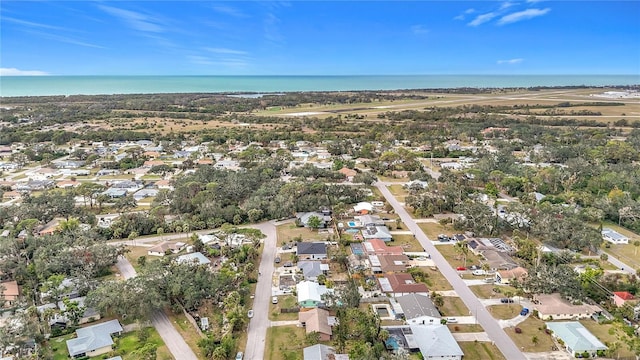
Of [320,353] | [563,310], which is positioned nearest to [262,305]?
[320,353]

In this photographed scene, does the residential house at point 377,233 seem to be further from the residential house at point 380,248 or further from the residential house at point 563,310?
the residential house at point 563,310

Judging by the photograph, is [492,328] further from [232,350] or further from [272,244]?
[272,244]

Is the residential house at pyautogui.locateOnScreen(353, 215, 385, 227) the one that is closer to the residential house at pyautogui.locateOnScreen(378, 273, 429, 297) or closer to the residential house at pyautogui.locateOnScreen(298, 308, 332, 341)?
the residential house at pyautogui.locateOnScreen(378, 273, 429, 297)

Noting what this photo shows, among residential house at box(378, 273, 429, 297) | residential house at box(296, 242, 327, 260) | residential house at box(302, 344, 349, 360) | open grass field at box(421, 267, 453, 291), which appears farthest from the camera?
residential house at box(296, 242, 327, 260)

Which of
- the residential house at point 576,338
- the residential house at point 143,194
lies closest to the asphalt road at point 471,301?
the residential house at point 576,338

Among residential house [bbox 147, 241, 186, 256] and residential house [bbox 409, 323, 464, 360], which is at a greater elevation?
residential house [bbox 147, 241, 186, 256]

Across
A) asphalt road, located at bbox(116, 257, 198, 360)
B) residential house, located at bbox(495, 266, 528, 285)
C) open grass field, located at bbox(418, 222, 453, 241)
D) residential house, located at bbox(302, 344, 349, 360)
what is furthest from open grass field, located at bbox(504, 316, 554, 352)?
asphalt road, located at bbox(116, 257, 198, 360)

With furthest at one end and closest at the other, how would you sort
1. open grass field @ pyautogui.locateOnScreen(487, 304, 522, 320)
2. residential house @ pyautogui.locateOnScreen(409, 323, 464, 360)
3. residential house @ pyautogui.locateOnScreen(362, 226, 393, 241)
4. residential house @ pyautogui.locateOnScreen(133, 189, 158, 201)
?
residential house @ pyautogui.locateOnScreen(133, 189, 158, 201) < residential house @ pyautogui.locateOnScreen(362, 226, 393, 241) < open grass field @ pyautogui.locateOnScreen(487, 304, 522, 320) < residential house @ pyautogui.locateOnScreen(409, 323, 464, 360)

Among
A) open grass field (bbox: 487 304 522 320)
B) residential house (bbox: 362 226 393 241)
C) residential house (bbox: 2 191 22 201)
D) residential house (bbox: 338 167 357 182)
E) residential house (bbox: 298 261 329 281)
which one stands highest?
residential house (bbox: 338 167 357 182)
